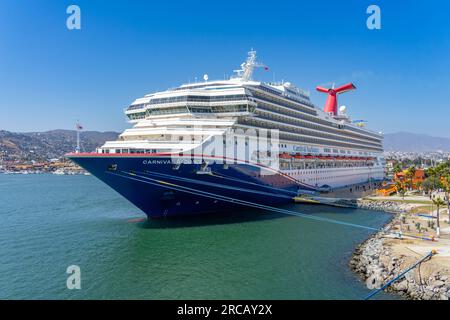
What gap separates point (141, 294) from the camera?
47.1 feet

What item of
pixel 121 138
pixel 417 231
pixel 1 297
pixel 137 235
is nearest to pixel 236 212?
pixel 137 235

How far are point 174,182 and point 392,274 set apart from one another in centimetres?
1480

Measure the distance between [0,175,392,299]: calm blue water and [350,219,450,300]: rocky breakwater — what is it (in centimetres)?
84

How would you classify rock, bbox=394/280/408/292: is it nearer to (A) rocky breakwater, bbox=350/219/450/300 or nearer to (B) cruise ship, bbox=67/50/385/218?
(A) rocky breakwater, bbox=350/219/450/300

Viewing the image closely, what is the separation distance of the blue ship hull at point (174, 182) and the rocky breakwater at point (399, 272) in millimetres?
10522

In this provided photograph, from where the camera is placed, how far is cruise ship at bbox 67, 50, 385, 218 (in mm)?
23078

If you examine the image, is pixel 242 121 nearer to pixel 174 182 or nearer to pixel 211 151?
pixel 211 151

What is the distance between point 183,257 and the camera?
61.8ft

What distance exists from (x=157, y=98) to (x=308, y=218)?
18.0 m

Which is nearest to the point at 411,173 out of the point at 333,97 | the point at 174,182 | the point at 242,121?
the point at 333,97

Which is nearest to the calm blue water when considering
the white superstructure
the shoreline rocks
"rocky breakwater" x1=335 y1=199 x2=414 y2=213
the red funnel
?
the shoreline rocks

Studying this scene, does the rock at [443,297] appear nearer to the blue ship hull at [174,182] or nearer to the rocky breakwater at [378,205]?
the blue ship hull at [174,182]
